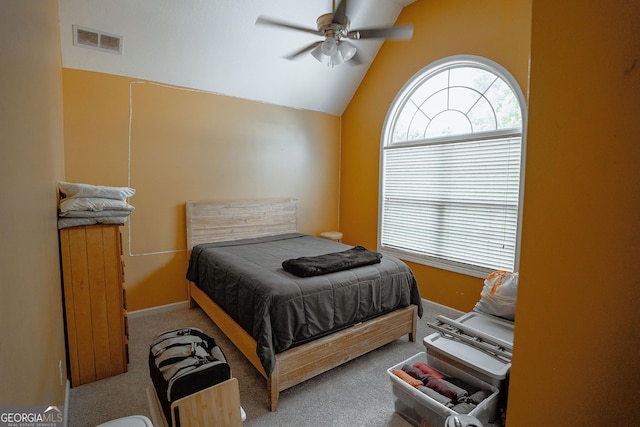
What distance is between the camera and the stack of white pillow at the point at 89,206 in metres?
2.06

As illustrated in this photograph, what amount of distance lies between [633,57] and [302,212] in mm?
4226

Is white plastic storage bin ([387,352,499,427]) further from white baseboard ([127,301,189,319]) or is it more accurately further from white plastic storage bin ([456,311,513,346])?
white baseboard ([127,301,189,319])

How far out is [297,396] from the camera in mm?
2104

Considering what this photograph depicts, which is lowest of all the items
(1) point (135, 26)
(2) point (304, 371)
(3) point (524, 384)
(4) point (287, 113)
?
(2) point (304, 371)

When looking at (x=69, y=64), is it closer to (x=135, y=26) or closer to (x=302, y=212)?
(x=135, y=26)

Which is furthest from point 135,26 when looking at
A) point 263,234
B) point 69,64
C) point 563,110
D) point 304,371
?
point 563,110

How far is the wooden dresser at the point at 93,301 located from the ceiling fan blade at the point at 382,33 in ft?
7.99

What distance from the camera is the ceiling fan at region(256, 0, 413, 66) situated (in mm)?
2355

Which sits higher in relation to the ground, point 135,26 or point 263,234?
point 135,26

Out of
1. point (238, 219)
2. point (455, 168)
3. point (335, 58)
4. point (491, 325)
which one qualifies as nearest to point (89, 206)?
point (238, 219)

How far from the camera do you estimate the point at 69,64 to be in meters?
2.89

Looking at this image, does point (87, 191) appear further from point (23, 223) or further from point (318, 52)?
point (318, 52)
